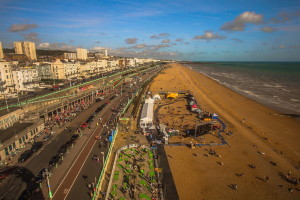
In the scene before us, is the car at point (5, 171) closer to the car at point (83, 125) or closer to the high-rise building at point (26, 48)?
the car at point (83, 125)

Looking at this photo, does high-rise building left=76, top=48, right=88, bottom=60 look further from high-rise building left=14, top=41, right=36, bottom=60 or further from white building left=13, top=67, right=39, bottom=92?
white building left=13, top=67, right=39, bottom=92

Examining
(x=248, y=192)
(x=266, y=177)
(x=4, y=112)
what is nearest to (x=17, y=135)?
(x=4, y=112)

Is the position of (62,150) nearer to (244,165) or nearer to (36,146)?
(36,146)

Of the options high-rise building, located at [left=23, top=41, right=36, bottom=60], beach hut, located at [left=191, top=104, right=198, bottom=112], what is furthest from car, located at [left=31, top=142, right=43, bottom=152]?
high-rise building, located at [left=23, top=41, right=36, bottom=60]

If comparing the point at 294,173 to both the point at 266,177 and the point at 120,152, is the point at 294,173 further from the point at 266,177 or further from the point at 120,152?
the point at 120,152

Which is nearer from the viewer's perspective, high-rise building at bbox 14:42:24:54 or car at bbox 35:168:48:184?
car at bbox 35:168:48:184

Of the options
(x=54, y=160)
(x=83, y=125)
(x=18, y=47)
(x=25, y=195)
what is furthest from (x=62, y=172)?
(x=18, y=47)

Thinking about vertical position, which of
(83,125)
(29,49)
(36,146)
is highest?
(29,49)

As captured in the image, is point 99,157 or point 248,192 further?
point 99,157
